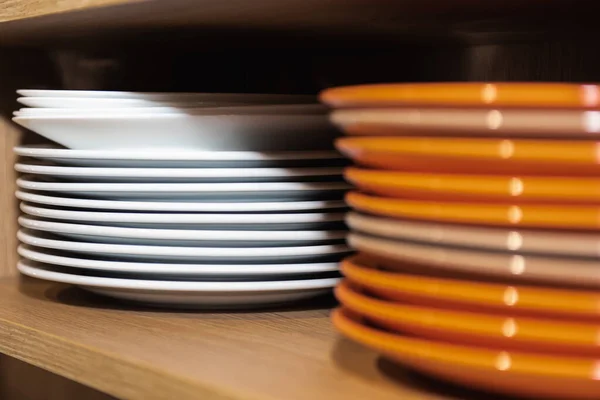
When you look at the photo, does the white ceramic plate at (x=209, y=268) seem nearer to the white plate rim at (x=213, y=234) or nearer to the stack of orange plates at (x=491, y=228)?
the white plate rim at (x=213, y=234)

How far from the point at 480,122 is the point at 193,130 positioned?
313mm

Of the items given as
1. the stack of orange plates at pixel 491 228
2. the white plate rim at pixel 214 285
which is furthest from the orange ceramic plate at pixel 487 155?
the white plate rim at pixel 214 285

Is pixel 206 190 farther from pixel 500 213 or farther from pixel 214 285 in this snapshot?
pixel 500 213

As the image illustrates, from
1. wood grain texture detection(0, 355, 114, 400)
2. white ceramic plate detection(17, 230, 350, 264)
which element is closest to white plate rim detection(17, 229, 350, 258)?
white ceramic plate detection(17, 230, 350, 264)

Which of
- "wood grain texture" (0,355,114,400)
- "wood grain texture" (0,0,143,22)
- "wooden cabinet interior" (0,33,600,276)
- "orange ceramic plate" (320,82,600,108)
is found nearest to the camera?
"orange ceramic plate" (320,82,600,108)

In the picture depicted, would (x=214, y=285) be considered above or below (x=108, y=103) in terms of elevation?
below

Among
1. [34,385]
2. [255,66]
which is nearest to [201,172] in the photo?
[255,66]

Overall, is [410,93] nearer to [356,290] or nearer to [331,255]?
[356,290]

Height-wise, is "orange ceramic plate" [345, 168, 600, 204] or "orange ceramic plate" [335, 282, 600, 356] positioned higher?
"orange ceramic plate" [345, 168, 600, 204]

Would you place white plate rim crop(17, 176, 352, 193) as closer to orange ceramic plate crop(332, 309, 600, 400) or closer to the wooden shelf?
the wooden shelf

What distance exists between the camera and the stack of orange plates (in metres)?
0.42

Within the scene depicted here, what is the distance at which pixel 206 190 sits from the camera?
680 millimetres

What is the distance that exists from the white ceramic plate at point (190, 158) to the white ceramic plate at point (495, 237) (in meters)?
0.22

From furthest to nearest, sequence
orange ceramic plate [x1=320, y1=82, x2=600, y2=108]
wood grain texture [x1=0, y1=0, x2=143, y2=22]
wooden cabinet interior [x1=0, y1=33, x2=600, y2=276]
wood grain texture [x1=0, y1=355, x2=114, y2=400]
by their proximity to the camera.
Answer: wood grain texture [x1=0, y1=355, x2=114, y2=400] → wooden cabinet interior [x1=0, y1=33, x2=600, y2=276] → wood grain texture [x1=0, y1=0, x2=143, y2=22] → orange ceramic plate [x1=320, y1=82, x2=600, y2=108]
